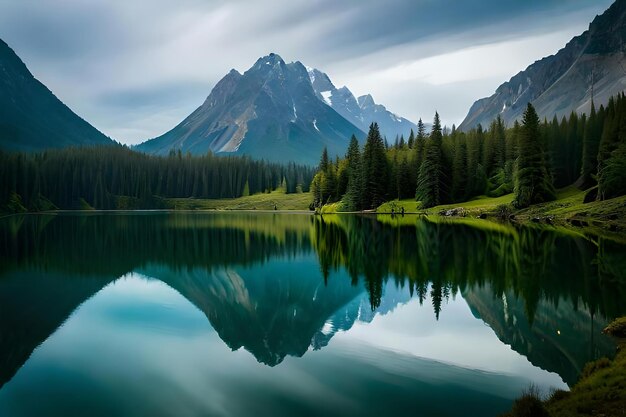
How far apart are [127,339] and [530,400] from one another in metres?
17.7

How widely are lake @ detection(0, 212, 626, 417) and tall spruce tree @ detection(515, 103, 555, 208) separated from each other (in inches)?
2328

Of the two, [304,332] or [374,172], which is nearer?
[304,332]

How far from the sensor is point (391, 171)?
148 meters

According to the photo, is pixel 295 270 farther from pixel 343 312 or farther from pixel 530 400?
pixel 530 400

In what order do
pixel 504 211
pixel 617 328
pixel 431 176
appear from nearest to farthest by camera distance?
pixel 617 328
pixel 504 211
pixel 431 176

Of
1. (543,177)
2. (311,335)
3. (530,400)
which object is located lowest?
(311,335)

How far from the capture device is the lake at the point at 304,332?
15117 millimetres

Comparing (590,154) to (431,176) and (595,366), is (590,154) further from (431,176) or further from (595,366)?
(595,366)

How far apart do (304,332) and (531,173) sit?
308ft

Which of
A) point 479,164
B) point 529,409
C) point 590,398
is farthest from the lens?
point 479,164

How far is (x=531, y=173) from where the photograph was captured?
103 metres

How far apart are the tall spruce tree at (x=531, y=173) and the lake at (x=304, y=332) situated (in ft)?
194

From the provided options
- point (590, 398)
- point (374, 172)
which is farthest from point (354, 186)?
point (590, 398)

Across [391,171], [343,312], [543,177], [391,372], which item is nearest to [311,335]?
[343,312]
